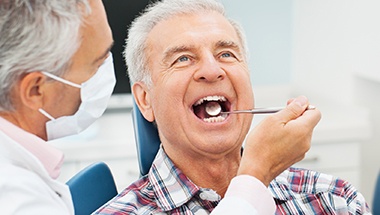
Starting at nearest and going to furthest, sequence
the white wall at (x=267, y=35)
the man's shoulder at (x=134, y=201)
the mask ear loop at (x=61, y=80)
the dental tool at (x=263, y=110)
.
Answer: the mask ear loop at (x=61, y=80), the dental tool at (x=263, y=110), the man's shoulder at (x=134, y=201), the white wall at (x=267, y=35)

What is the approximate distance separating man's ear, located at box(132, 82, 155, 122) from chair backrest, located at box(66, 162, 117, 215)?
183mm

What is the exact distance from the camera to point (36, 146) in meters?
1.04

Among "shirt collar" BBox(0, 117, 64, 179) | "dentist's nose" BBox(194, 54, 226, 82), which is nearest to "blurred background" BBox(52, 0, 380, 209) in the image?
"dentist's nose" BBox(194, 54, 226, 82)

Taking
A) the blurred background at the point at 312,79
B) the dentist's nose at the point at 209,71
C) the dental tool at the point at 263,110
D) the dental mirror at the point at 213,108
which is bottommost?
the blurred background at the point at 312,79

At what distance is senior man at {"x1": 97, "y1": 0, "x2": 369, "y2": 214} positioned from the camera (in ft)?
5.18

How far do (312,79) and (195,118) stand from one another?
1.66m

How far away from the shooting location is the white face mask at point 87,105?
3.65 feet

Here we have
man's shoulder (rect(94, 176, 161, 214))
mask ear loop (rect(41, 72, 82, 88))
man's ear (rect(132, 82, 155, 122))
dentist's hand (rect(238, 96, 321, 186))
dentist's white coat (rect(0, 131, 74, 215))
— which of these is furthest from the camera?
man's ear (rect(132, 82, 155, 122))

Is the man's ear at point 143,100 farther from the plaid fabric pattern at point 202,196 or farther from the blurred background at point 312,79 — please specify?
the blurred background at point 312,79

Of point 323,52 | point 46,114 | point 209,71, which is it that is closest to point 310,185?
point 209,71

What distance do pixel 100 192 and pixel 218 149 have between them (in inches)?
13.3

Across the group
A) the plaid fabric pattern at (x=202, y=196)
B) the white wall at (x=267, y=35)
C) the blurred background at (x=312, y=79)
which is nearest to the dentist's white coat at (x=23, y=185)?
the plaid fabric pattern at (x=202, y=196)

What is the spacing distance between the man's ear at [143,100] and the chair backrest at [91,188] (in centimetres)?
18

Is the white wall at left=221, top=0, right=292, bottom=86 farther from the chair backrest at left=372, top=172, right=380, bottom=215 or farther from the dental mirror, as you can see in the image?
the dental mirror
